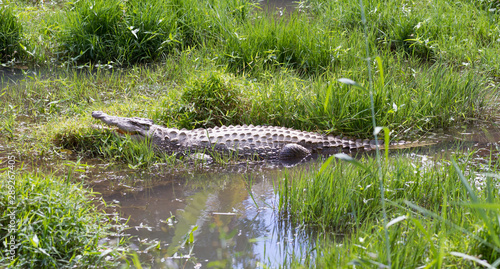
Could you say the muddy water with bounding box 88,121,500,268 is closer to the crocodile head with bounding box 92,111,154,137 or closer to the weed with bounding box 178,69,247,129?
the crocodile head with bounding box 92,111,154,137

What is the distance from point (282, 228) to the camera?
3.17 meters

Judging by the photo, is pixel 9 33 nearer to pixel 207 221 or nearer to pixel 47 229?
pixel 47 229

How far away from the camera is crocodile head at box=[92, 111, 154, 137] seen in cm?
464

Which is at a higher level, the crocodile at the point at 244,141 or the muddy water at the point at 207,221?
the crocodile at the point at 244,141

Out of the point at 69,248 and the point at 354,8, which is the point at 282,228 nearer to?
the point at 69,248

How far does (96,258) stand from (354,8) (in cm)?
559

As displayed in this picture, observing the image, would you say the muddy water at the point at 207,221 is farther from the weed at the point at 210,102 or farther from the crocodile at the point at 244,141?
the weed at the point at 210,102

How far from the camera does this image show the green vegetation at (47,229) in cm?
263

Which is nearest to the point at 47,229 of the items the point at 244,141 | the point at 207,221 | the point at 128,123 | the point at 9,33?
the point at 207,221

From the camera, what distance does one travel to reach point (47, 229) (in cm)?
271

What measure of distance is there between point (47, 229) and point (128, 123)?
208 centimetres

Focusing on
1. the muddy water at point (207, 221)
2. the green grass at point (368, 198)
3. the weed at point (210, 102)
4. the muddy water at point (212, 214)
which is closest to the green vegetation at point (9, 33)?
the weed at point (210, 102)

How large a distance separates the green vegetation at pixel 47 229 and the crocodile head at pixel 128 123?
1652mm

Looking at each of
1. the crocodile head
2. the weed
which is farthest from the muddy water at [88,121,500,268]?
the weed
